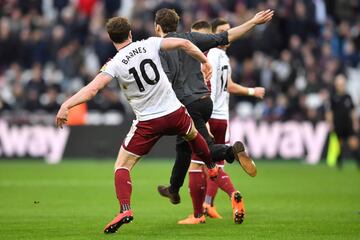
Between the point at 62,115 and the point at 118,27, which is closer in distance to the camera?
the point at 62,115

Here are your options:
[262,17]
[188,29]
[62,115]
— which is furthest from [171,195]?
[188,29]

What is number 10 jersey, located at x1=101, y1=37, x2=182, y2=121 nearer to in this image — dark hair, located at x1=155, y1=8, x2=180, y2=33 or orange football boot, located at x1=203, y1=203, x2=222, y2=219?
dark hair, located at x1=155, y1=8, x2=180, y2=33

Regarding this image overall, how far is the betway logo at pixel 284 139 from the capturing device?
24891 millimetres

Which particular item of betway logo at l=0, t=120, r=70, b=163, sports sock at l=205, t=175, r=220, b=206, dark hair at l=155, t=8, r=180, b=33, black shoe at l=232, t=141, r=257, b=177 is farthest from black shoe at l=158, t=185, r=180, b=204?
betway logo at l=0, t=120, r=70, b=163

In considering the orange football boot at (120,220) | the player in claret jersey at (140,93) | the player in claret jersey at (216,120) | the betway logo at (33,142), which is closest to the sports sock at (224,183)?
the player in claret jersey at (216,120)

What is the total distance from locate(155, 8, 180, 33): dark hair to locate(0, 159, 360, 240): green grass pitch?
2414mm

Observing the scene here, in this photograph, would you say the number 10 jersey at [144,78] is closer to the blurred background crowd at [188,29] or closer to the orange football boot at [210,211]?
the orange football boot at [210,211]

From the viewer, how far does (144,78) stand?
10.5m

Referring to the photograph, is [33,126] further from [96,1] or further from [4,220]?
A: [4,220]

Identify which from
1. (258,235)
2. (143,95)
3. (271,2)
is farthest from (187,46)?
(271,2)

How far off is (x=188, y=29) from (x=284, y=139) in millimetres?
4504

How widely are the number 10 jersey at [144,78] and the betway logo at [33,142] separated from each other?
49.8 ft

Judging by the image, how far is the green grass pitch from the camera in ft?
35.3

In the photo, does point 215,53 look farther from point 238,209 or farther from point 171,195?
point 238,209
